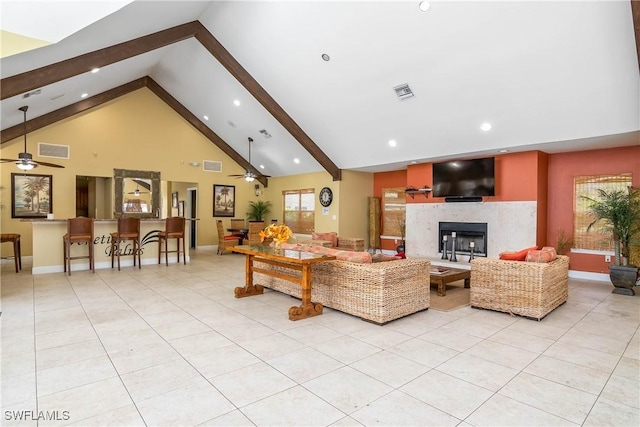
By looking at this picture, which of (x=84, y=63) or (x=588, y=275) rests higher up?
(x=84, y=63)

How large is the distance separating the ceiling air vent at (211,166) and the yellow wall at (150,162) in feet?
0.41

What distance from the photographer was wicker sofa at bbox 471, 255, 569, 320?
4.01 meters

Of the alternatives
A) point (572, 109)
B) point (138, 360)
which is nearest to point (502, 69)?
point (572, 109)

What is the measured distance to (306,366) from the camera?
2.79 metres

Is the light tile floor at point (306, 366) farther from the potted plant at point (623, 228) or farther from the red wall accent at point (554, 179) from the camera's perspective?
the red wall accent at point (554, 179)

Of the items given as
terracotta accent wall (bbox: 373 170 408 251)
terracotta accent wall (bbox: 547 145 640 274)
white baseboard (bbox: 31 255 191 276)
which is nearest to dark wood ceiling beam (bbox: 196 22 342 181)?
Answer: terracotta accent wall (bbox: 373 170 408 251)

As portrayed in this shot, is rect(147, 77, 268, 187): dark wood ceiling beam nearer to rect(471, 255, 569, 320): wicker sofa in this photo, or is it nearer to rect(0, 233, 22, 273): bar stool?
rect(0, 233, 22, 273): bar stool

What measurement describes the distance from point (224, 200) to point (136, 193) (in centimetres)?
277

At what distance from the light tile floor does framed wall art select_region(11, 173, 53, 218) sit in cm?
484

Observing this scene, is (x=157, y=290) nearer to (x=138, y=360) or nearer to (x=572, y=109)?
(x=138, y=360)

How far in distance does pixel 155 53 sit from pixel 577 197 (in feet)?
31.7

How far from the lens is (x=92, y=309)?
4359mm

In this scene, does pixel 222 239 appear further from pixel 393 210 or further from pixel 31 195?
pixel 393 210

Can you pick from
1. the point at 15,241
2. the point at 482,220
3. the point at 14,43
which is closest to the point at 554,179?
the point at 482,220
